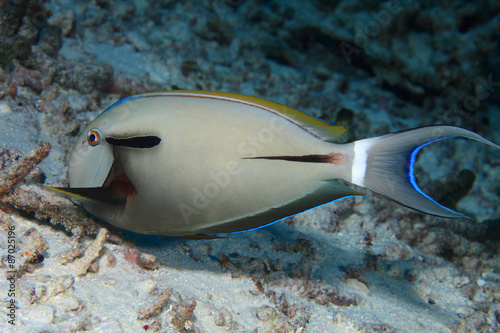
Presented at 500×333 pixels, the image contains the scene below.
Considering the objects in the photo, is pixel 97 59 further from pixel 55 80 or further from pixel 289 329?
pixel 289 329

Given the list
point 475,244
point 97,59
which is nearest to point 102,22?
point 97,59

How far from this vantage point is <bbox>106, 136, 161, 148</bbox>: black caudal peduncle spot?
1.90 meters

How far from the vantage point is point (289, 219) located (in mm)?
3549

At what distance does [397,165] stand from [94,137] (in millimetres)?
1702

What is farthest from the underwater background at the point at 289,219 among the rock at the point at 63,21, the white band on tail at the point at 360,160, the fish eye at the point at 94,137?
the white band on tail at the point at 360,160

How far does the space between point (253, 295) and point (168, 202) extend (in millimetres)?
1207

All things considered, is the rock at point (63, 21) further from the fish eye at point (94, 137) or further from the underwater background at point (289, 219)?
the fish eye at point (94, 137)

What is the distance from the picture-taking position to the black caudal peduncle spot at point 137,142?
6.24ft
